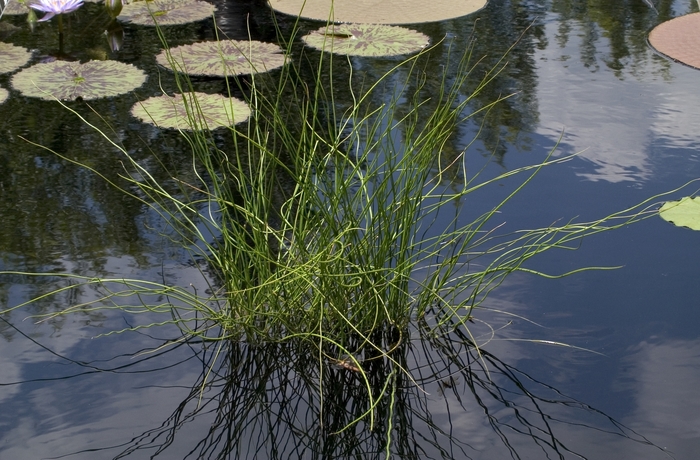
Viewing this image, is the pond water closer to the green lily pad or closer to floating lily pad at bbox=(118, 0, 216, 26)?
the green lily pad

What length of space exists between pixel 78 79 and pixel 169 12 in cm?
94

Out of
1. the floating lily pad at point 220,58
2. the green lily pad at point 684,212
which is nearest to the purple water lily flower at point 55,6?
the floating lily pad at point 220,58

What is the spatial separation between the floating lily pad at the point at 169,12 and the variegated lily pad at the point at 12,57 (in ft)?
1.90

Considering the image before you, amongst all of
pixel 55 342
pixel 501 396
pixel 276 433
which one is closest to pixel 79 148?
pixel 55 342

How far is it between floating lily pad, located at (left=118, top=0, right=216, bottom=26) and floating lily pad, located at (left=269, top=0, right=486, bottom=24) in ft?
1.23

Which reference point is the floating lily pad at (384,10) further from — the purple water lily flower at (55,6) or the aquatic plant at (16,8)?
the aquatic plant at (16,8)

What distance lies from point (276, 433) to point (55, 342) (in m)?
0.59

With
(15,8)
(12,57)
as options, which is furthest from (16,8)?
(12,57)

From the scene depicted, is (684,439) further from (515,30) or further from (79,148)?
(515,30)

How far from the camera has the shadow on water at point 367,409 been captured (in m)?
1.53

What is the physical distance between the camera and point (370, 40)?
A: 3.43m

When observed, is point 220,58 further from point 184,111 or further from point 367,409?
point 367,409

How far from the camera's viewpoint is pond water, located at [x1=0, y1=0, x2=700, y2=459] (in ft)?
5.12

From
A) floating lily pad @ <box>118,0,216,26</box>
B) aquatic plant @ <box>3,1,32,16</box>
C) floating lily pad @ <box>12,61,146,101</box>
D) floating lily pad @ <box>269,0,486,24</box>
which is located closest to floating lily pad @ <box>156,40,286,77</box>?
floating lily pad @ <box>12,61,146,101</box>
